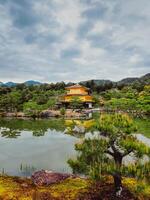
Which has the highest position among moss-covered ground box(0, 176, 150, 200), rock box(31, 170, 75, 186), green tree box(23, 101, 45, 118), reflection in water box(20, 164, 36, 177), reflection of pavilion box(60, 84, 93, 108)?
reflection of pavilion box(60, 84, 93, 108)

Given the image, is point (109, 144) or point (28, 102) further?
point (28, 102)

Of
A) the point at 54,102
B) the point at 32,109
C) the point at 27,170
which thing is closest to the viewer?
the point at 27,170

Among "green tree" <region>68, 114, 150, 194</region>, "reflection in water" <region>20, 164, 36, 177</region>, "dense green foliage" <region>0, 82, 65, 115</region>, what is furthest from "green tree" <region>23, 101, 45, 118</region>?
"green tree" <region>68, 114, 150, 194</region>

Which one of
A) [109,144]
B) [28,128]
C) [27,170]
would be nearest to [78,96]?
[28,128]

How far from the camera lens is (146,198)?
847cm

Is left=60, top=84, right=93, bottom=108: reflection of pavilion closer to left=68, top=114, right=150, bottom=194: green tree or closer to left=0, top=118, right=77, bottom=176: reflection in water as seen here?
left=0, top=118, right=77, bottom=176: reflection in water

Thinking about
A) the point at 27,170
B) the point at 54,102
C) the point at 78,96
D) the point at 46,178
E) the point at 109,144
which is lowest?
the point at 27,170

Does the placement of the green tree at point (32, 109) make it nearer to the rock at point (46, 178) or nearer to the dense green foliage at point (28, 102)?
the dense green foliage at point (28, 102)

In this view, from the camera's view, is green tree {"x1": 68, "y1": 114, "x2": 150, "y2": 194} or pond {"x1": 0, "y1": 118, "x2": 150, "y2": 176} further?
pond {"x1": 0, "y1": 118, "x2": 150, "y2": 176}

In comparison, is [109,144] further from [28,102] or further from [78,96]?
[78,96]

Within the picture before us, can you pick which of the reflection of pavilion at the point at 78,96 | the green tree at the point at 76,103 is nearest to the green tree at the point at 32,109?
the green tree at the point at 76,103

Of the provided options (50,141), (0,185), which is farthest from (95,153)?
(50,141)

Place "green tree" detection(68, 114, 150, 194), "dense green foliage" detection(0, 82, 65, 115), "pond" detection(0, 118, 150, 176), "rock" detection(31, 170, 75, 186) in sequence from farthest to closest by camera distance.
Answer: "dense green foliage" detection(0, 82, 65, 115) < "pond" detection(0, 118, 150, 176) < "rock" detection(31, 170, 75, 186) < "green tree" detection(68, 114, 150, 194)

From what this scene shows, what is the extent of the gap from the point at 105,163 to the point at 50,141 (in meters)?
14.1
